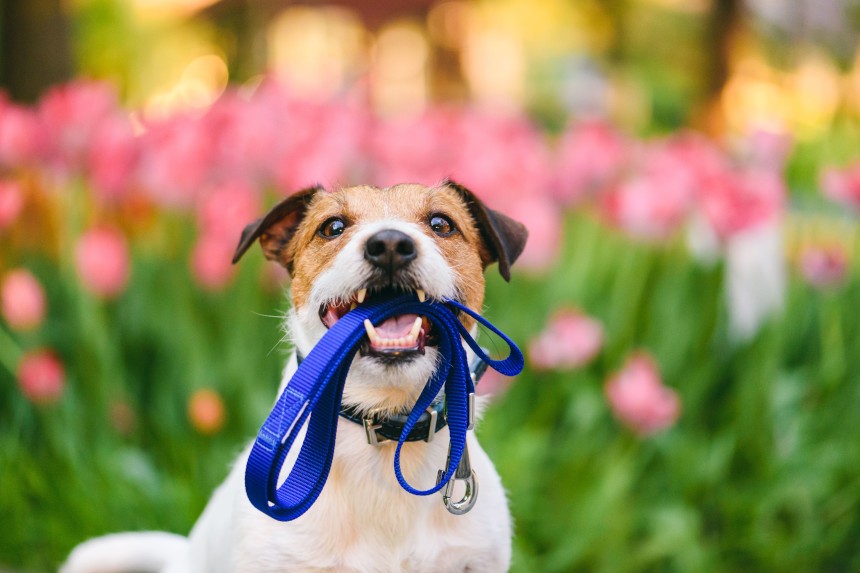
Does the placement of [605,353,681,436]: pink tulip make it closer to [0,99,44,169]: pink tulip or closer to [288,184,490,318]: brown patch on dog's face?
[288,184,490,318]: brown patch on dog's face

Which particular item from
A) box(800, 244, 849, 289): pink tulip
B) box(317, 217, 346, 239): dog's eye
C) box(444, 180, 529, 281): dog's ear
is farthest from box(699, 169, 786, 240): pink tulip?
box(317, 217, 346, 239): dog's eye

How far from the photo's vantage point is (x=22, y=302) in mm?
3330

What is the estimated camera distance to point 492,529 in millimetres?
2100

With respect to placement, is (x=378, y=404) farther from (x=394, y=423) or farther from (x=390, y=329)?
(x=390, y=329)

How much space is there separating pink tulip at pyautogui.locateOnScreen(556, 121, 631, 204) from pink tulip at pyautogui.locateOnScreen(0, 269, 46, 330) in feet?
8.63

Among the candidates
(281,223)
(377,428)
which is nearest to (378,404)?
(377,428)

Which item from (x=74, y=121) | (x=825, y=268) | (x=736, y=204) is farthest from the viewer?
(x=74, y=121)

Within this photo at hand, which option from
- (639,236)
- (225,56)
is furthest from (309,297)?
(225,56)

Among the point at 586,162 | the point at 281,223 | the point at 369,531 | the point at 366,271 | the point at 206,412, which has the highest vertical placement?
the point at 586,162

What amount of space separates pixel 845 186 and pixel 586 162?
1.27 metres

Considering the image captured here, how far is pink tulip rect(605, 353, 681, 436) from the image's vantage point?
3.25 metres

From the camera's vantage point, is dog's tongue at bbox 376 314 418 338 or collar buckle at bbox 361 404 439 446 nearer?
dog's tongue at bbox 376 314 418 338

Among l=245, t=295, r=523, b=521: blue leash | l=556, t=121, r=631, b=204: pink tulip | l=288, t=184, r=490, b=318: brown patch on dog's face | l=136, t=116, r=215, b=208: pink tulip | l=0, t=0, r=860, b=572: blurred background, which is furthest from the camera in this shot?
l=556, t=121, r=631, b=204: pink tulip

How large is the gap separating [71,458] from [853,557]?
3037mm
